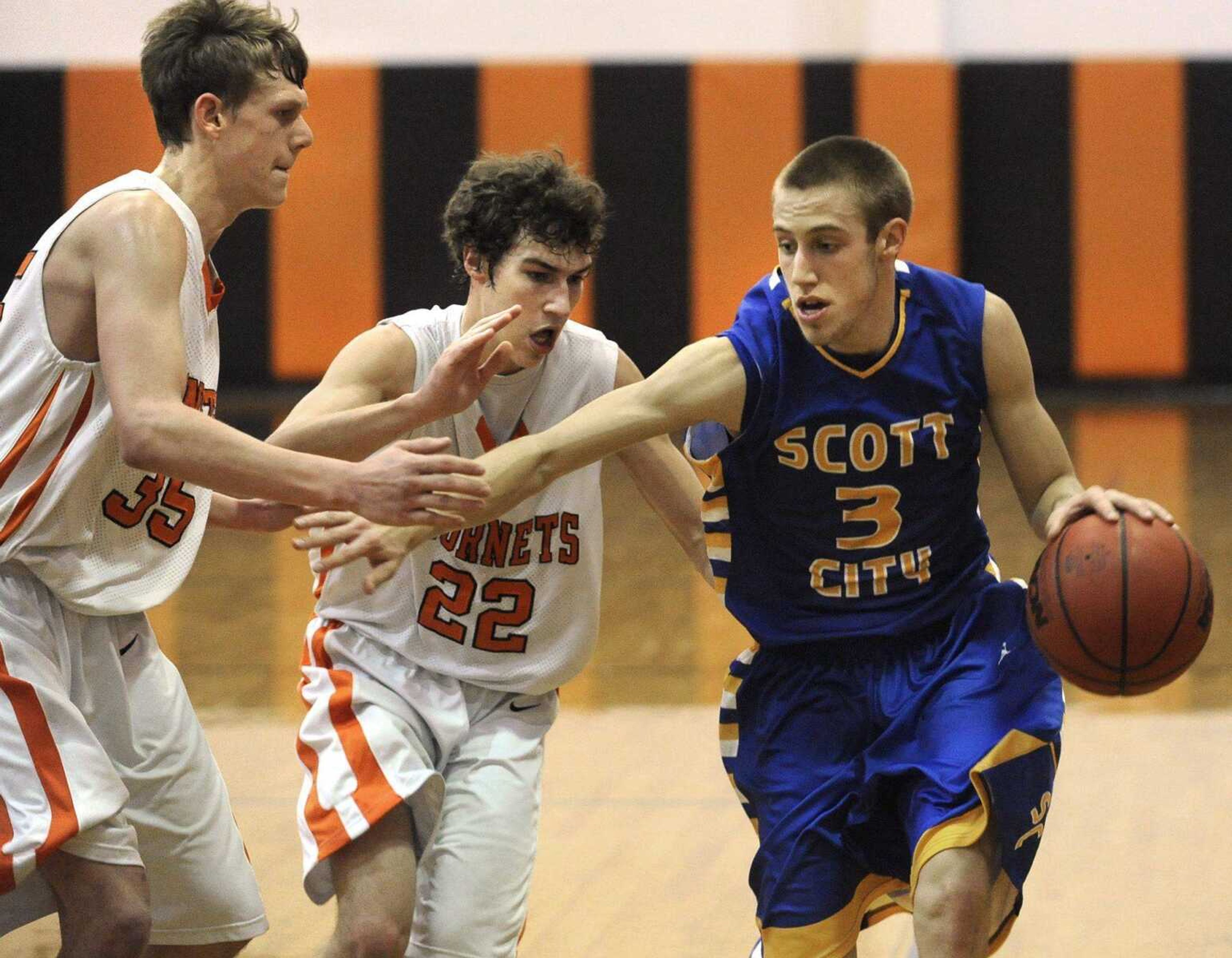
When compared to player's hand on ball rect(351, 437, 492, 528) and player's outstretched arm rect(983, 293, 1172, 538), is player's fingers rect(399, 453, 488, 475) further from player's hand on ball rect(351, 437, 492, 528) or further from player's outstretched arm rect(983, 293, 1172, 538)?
player's outstretched arm rect(983, 293, 1172, 538)

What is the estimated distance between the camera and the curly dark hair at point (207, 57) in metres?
3.30

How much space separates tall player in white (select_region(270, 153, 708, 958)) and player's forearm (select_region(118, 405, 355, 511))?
23 cm

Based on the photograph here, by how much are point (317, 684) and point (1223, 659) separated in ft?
13.9

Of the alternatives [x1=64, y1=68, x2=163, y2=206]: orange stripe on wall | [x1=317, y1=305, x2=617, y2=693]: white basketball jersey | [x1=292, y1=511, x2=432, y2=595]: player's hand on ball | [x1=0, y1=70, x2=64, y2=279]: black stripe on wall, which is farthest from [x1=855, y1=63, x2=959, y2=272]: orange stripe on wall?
[x1=292, y1=511, x2=432, y2=595]: player's hand on ball

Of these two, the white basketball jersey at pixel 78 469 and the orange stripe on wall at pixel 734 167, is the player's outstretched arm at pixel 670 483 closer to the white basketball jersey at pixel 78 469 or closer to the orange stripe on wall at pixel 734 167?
the white basketball jersey at pixel 78 469

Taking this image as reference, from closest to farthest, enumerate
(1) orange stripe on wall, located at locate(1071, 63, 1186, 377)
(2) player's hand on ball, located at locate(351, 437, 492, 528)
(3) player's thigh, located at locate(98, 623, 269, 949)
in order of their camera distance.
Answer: (2) player's hand on ball, located at locate(351, 437, 492, 528) < (3) player's thigh, located at locate(98, 623, 269, 949) < (1) orange stripe on wall, located at locate(1071, 63, 1186, 377)

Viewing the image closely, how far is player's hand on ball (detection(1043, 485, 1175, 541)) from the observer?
3105 millimetres

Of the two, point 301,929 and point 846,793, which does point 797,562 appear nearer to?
point 846,793

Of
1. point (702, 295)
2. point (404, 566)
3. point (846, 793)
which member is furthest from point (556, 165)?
point (702, 295)

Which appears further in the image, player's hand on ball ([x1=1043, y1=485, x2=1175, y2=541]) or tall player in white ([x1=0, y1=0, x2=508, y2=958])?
player's hand on ball ([x1=1043, y1=485, x2=1175, y2=541])

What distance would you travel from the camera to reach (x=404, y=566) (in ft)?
12.0

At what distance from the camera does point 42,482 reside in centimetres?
307

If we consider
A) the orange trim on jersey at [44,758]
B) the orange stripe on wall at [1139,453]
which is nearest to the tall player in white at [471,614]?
the orange trim on jersey at [44,758]

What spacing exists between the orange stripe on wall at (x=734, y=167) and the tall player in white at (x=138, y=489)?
989cm
